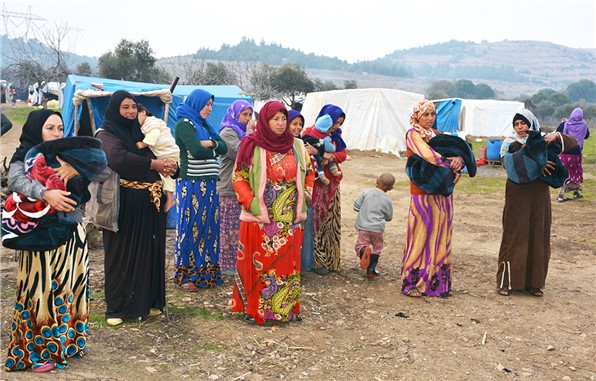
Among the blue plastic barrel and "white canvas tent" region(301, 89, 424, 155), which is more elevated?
"white canvas tent" region(301, 89, 424, 155)

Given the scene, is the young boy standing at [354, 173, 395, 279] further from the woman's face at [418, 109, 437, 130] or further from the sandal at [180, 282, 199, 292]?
the sandal at [180, 282, 199, 292]

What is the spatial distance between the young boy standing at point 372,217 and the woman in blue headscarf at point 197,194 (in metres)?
1.49

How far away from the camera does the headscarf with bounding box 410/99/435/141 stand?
16.7 ft

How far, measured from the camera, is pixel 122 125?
163 inches

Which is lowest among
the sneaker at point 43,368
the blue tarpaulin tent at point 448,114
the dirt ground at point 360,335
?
the dirt ground at point 360,335

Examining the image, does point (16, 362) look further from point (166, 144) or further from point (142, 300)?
point (166, 144)

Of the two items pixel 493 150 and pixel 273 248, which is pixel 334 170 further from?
pixel 493 150

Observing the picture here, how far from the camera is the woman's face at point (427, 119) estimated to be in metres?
5.11

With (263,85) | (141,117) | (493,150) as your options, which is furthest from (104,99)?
(263,85)

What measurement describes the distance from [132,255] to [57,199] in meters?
1.14

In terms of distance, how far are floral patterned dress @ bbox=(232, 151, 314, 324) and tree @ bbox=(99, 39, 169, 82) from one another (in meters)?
27.5

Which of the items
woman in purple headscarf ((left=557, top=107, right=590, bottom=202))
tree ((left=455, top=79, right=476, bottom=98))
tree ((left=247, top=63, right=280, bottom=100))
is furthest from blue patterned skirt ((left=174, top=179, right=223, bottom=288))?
tree ((left=455, top=79, right=476, bottom=98))

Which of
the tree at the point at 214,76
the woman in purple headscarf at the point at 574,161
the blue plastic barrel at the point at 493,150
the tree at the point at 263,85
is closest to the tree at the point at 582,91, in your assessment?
the tree at the point at 263,85

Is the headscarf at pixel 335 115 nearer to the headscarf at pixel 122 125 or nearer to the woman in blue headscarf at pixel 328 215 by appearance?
the woman in blue headscarf at pixel 328 215
